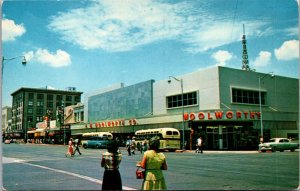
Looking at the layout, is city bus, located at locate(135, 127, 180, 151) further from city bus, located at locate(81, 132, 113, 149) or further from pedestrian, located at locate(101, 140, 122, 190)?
pedestrian, located at locate(101, 140, 122, 190)

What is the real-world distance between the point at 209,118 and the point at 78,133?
16.9 metres

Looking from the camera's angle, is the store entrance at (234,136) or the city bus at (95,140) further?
the store entrance at (234,136)

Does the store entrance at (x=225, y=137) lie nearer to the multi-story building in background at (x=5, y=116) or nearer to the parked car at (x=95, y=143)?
the parked car at (x=95, y=143)

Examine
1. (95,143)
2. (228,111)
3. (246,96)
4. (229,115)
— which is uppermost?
(246,96)

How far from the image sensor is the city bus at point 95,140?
3763cm

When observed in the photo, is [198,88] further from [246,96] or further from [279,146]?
[279,146]

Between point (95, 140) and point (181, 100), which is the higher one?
point (181, 100)

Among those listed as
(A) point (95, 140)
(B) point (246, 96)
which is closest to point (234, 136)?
(B) point (246, 96)

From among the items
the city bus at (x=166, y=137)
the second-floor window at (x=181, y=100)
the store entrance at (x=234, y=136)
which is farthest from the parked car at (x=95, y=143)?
the store entrance at (x=234, y=136)

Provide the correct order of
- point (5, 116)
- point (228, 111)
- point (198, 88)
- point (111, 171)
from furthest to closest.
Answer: point (198, 88)
point (228, 111)
point (5, 116)
point (111, 171)

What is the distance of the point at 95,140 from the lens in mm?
38219

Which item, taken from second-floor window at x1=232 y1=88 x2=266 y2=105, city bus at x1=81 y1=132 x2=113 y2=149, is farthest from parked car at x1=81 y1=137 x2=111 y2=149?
second-floor window at x1=232 y1=88 x2=266 y2=105

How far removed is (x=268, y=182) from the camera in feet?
39.1

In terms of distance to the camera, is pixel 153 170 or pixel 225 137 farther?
pixel 225 137
